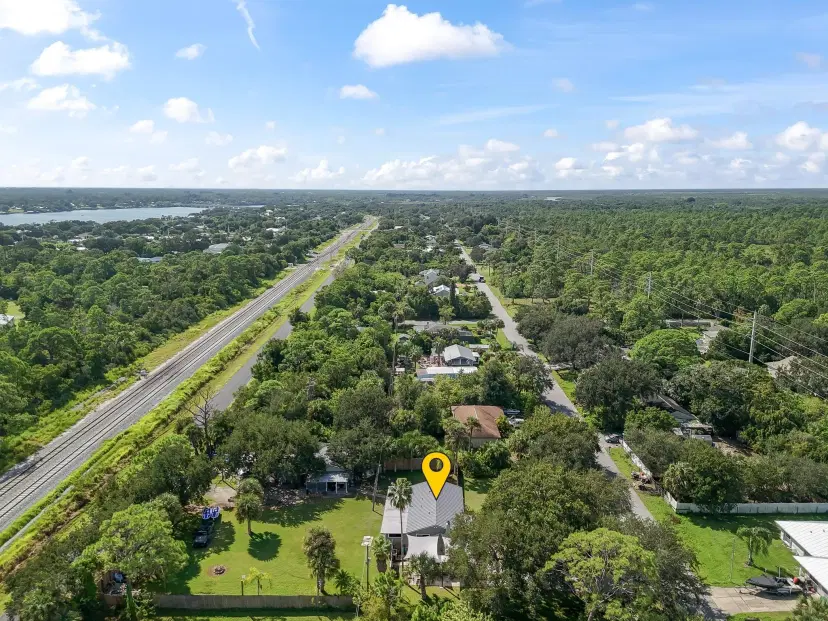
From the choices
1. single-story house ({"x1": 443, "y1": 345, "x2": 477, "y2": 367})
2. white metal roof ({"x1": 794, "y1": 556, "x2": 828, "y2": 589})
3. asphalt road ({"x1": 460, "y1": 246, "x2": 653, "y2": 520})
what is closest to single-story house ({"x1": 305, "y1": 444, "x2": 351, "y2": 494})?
asphalt road ({"x1": 460, "y1": 246, "x2": 653, "y2": 520})

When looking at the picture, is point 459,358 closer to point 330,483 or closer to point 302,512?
point 330,483

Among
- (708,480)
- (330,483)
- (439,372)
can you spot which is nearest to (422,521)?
(330,483)

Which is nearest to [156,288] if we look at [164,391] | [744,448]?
[164,391]

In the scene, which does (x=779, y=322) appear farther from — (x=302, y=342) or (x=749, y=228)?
(x=749, y=228)

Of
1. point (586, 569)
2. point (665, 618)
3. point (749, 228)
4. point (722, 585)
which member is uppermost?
point (749, 228)

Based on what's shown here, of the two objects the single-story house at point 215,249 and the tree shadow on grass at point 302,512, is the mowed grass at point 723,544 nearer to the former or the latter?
the tree shadow on grass at point 302,512

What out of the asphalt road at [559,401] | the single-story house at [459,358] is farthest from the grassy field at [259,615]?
the single-story house at [459,358]
